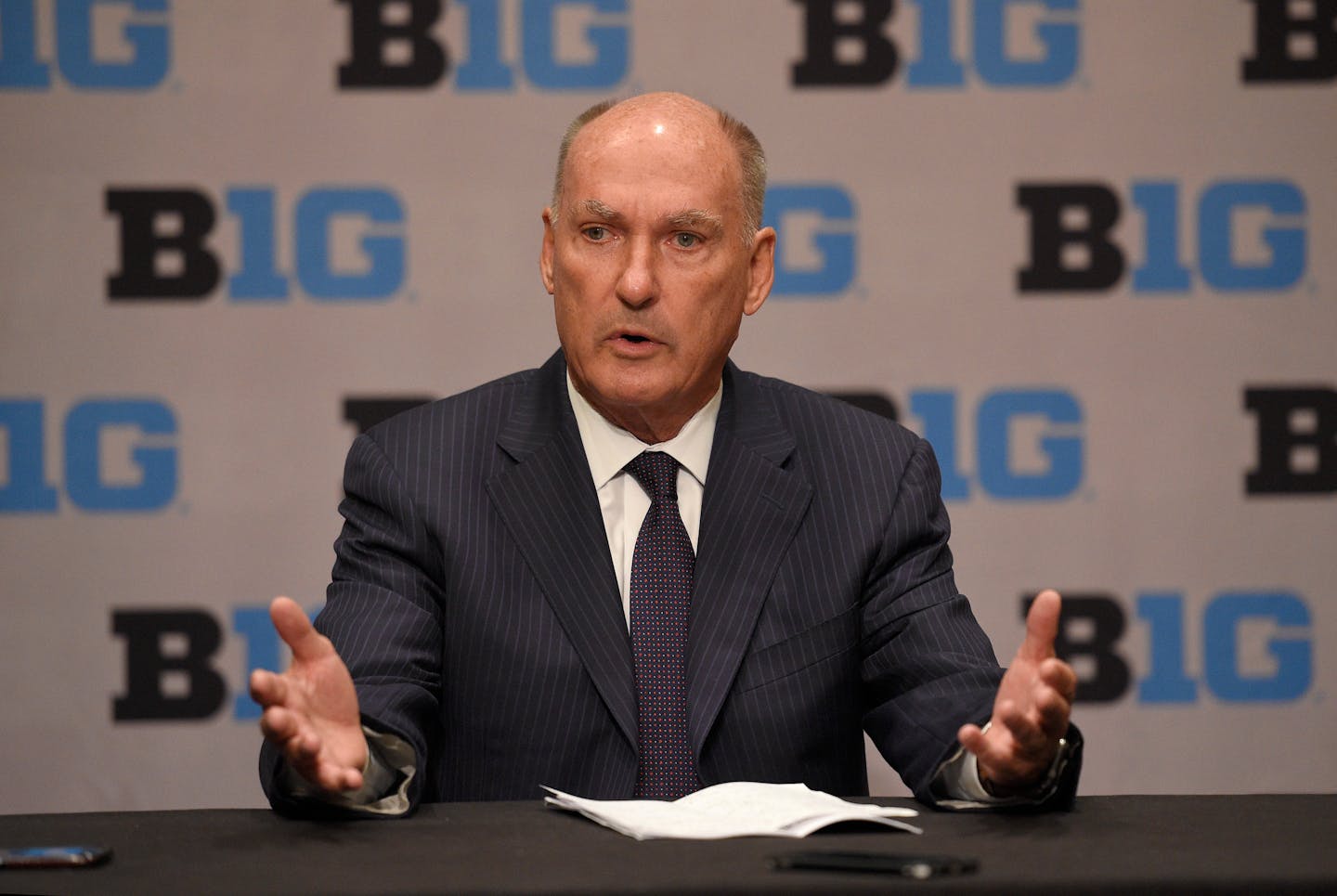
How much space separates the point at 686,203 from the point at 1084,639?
1.71 metres

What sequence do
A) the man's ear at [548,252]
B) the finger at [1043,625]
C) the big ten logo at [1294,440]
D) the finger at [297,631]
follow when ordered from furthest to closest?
the big ten logo at [1294,440] < the man's ear at [548,252] < the finger at [1043,625] < the finger at [297,631]

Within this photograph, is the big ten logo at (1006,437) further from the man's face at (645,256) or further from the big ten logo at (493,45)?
the man's face at (645,256)

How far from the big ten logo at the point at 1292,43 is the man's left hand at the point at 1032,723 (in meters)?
2.26

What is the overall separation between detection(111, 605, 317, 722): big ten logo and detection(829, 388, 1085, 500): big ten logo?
55.3 inches

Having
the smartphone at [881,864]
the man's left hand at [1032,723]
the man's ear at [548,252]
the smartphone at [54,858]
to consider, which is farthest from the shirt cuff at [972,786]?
the man's ear at [548,252]

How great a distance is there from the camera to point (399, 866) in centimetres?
122

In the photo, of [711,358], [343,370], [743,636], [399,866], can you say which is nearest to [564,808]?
[399,866]

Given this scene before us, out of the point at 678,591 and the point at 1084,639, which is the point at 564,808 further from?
the point at 1084,639

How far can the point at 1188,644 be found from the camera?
3340 millimetres

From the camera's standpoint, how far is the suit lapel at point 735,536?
196cm

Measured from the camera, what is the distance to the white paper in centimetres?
135

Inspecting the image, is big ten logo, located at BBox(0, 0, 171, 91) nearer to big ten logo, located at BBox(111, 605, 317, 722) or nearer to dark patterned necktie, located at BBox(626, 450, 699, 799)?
big ten logo, located at BBox(111, 605, 317, 722)

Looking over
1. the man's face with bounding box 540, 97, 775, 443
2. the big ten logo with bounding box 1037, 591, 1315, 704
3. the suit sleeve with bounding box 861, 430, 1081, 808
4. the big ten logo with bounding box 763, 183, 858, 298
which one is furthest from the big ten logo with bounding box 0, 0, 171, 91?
the big ten logo with bounding box 1037, 591, 1315, 704

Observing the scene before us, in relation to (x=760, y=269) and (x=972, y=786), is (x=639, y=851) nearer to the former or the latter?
(x=972, y=786)
